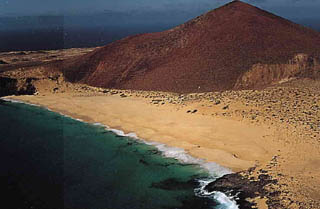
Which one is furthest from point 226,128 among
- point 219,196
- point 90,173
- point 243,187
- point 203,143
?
point 90,173

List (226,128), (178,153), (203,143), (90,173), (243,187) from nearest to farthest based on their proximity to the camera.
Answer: (243,187) < (90,173) < (178,153) < (203,143) < (226,128)

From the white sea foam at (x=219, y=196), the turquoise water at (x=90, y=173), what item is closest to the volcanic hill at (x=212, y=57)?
the turquoise water at (x=90, y=173)

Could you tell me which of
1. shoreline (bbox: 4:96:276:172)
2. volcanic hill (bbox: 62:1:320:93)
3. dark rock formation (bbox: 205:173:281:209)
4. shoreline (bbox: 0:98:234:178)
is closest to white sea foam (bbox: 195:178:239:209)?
dark rock formation (bbox: 205:173:281:209)

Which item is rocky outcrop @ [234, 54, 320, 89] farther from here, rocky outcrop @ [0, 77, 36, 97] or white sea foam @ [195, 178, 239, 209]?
rocky outcrop @ [0, 77, 36, 97]

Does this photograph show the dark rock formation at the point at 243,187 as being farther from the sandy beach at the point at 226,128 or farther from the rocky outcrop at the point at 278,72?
the rocky outcrop at the point at 278,72

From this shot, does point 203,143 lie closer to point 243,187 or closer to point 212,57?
point 243,187

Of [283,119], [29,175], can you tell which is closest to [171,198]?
[29,175]
